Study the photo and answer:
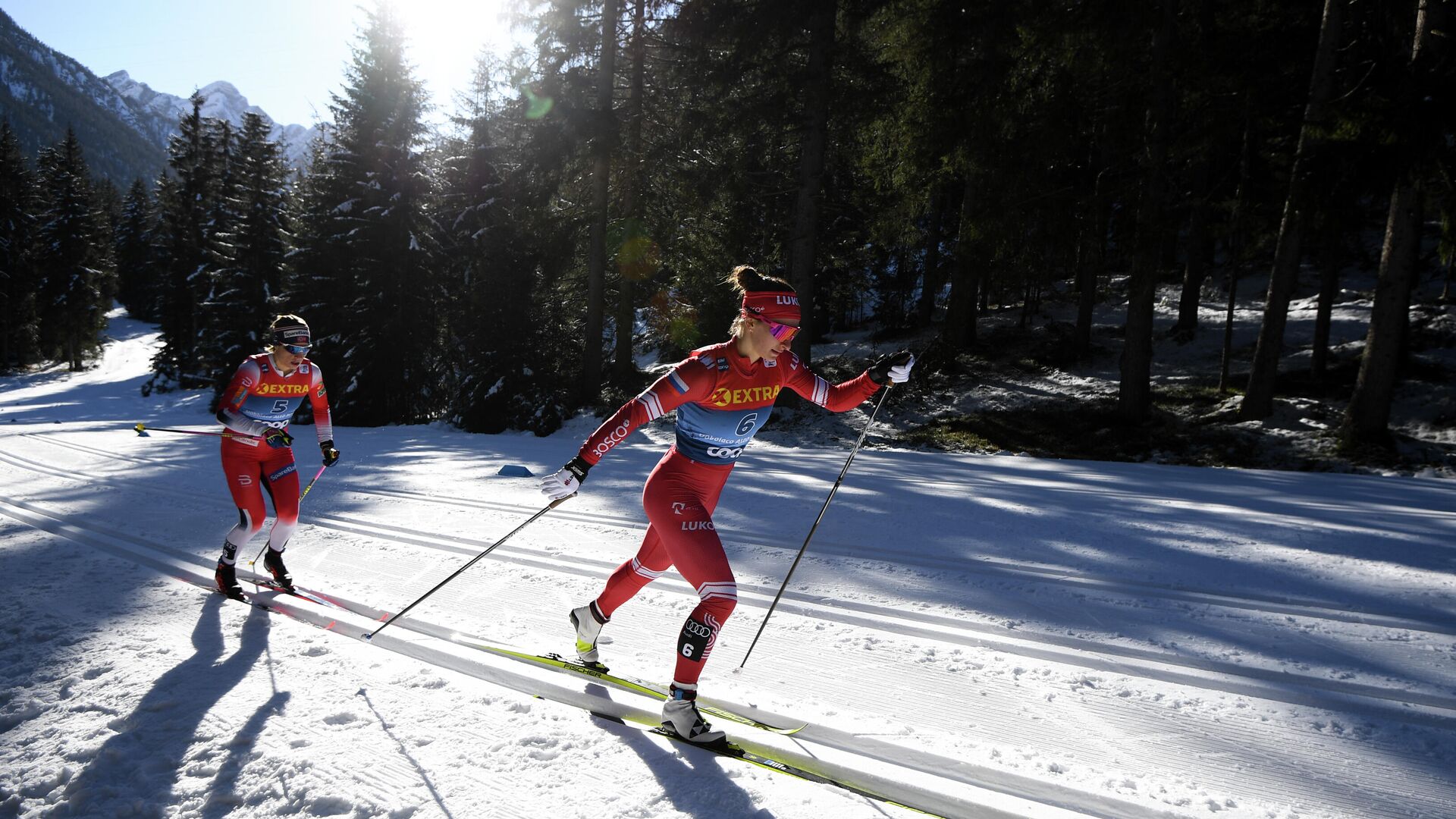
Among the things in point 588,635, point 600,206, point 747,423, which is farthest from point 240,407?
point 600,206

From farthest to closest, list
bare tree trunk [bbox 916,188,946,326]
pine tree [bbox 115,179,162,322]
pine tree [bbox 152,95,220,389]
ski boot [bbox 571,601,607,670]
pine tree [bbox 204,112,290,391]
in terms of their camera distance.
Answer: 1. pine tree [bbox 115,179,162,322]
2. pine tree [bbox 152,95,220,389]
3. pine tree [bbox 204,112,290,391]
4. bare tree trunk [bbox 916,188,946,326]
5. ski boot [bbox 571,601,607,670]

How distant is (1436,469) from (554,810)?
13.7 m

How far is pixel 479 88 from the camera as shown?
31328 mm

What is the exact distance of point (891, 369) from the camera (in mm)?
4559

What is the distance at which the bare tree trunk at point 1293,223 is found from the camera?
37.8ft

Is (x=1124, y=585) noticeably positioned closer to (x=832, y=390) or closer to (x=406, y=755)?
(x=832, y=390)

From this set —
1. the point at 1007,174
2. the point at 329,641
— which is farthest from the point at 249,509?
the point at 1007,174

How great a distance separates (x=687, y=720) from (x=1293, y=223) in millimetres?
14487

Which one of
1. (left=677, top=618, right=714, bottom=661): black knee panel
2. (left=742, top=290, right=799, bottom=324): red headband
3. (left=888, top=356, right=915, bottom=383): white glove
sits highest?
(left=742, top=290, right=799, bottom=324): red headband

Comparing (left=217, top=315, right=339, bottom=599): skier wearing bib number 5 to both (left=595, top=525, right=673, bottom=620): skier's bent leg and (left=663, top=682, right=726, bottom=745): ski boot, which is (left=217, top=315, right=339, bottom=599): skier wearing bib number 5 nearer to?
(left=595, top=525, right=673, bottom=620): skier's bent leg

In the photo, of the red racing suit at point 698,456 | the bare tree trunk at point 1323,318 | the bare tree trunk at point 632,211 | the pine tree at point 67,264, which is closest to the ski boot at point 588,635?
the red racing suit at point 698,456

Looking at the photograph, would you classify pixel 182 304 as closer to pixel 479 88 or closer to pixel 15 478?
pixel 479 88

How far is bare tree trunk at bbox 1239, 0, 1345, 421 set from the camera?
11.5 meters

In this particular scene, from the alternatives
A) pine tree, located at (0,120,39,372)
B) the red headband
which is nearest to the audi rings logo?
the red headband
